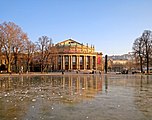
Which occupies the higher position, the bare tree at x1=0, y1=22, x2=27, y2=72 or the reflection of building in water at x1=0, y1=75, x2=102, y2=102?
the bare tree at x1=0, y1=22, x2=27, y2=72

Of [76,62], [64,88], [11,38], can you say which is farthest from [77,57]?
[64,88]

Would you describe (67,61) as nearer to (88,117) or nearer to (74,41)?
(74,41)

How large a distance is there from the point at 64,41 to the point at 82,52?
15.8m

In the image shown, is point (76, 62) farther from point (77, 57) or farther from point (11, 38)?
point (11, 38)

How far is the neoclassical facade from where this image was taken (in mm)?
122125

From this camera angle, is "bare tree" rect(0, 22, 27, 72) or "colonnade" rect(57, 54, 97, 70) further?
"colonnade" rect(57, 54, 97, 70)

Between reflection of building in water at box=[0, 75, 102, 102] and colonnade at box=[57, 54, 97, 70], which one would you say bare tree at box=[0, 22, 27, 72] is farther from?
colonnade at box=[57, 54, 97, 70]

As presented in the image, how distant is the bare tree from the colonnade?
53.6 metres

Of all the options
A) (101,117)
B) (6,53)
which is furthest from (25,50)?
(101,117)

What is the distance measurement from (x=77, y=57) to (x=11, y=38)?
63.1 meters

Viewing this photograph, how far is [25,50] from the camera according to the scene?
70750mm

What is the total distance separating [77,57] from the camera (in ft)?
407

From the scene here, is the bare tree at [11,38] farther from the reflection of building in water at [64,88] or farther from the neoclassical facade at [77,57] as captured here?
the neoclassical facade at [77,57]

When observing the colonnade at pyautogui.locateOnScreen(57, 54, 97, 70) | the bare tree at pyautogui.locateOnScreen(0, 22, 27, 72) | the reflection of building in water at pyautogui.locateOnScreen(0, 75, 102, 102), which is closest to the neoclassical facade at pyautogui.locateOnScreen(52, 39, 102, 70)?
the colonnade at pyautogui.locateOnScreen(57, 54, 97, 70)
